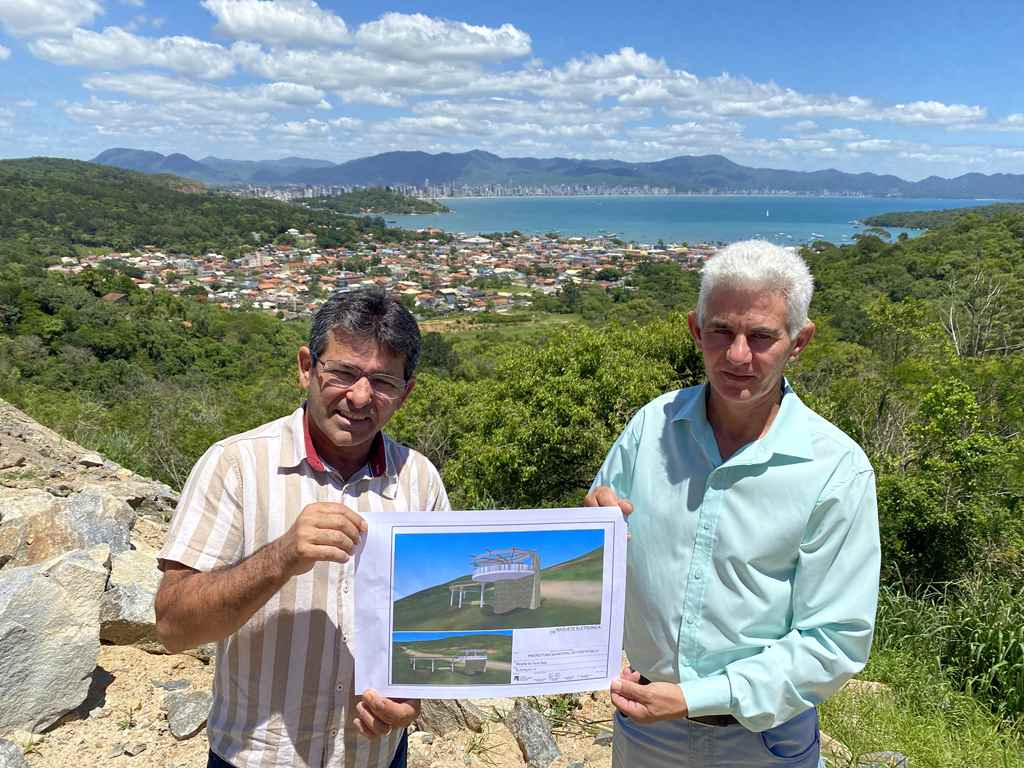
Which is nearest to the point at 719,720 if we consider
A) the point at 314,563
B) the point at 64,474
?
the point at 314,563

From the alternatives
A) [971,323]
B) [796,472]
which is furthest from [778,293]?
[971,323]

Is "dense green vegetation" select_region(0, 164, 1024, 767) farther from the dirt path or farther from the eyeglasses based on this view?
the eyeglasses

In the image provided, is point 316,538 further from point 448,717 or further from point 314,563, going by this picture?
point 448,717

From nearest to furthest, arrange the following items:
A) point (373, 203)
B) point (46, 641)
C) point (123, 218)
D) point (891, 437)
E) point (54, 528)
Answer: point (46, 641) → point (54, 528) → point (891, 437) → point (123, 218) → point (373, 203)

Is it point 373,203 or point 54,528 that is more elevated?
point 373,203

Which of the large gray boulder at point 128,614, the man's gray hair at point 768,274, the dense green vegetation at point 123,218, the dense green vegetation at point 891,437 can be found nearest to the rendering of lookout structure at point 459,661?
the man's gray hair at point 768,274

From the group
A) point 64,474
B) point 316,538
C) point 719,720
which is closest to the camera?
point 316,538

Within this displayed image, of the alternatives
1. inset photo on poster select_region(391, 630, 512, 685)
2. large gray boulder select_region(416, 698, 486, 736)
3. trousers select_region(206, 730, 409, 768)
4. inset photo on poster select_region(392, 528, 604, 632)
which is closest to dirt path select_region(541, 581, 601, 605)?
inset photo on poster select_region(392, 528, 604, 632)
